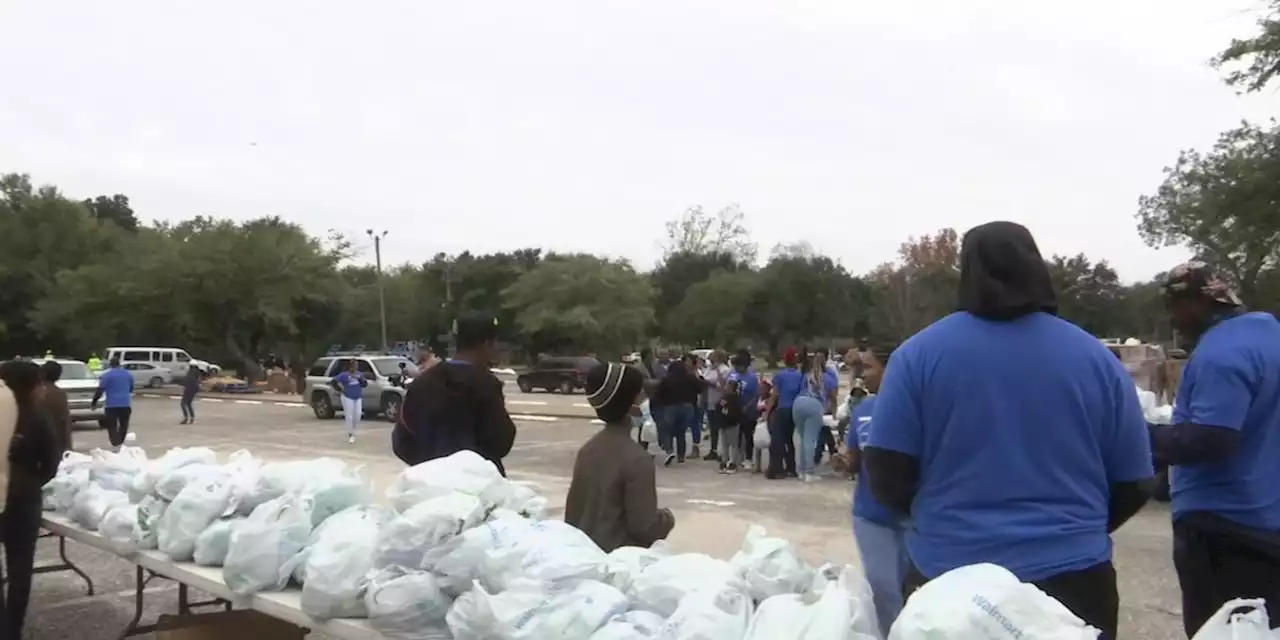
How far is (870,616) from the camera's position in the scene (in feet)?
8.53

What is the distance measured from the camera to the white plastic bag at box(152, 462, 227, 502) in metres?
5.11

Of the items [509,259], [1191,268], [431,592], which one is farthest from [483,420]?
[509,259]

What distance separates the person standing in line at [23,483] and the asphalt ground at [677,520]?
94 centimetres

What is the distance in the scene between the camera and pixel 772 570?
3.25 metres

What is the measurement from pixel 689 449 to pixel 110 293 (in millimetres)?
42953

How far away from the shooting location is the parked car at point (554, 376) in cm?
3907

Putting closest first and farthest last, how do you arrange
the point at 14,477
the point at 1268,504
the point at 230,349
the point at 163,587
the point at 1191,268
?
the point at 1268,504, the point at 1191,268, the point at 14,477, the point at 163,587, the point at 230,349

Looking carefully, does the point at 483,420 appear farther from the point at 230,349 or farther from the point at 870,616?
the point at 230,349

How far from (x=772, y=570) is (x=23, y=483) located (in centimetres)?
422

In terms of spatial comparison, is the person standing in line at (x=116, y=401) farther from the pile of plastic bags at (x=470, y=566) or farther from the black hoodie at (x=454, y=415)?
the black hoodie at (x=454, y=415)

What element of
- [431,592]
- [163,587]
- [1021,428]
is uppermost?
[1021,428]

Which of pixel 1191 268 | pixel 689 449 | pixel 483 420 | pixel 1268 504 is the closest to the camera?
pixel 1268 504

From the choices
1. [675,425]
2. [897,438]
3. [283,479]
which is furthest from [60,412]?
[675,425]

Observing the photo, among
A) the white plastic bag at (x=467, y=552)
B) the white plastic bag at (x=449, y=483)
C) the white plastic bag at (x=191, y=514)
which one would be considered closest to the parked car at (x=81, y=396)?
the white plastic bag at (x=191, y=514)
